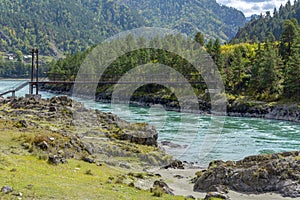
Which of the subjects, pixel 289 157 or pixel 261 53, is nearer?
pixel 289 157

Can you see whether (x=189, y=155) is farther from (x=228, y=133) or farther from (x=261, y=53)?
(x=261, y=53)

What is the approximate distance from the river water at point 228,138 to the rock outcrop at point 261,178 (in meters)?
12.9

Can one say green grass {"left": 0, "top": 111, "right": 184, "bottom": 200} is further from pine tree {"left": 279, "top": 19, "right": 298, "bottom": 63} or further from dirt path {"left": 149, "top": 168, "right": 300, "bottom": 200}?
pine tree {"left": 279, "top": 19, "right": 298, "bottom": 63}

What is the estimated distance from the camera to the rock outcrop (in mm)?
25062

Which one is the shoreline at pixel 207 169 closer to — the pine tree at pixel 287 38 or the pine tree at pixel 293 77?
the pine tree at pixel 293 77

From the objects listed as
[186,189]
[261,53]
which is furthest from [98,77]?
[186,189]

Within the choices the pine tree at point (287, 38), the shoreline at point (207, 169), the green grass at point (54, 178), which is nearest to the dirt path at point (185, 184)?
the shoreline at point (207, 169)

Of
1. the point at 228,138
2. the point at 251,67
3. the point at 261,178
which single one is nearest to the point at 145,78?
the point at 251,67

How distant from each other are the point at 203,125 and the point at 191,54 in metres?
51.6

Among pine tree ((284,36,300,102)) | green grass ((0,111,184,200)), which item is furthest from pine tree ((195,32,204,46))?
green grass ((0,111,184,200))

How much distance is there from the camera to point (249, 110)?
286ft

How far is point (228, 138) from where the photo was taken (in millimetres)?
56812

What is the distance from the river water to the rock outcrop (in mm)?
12873

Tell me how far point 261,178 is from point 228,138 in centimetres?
3131
